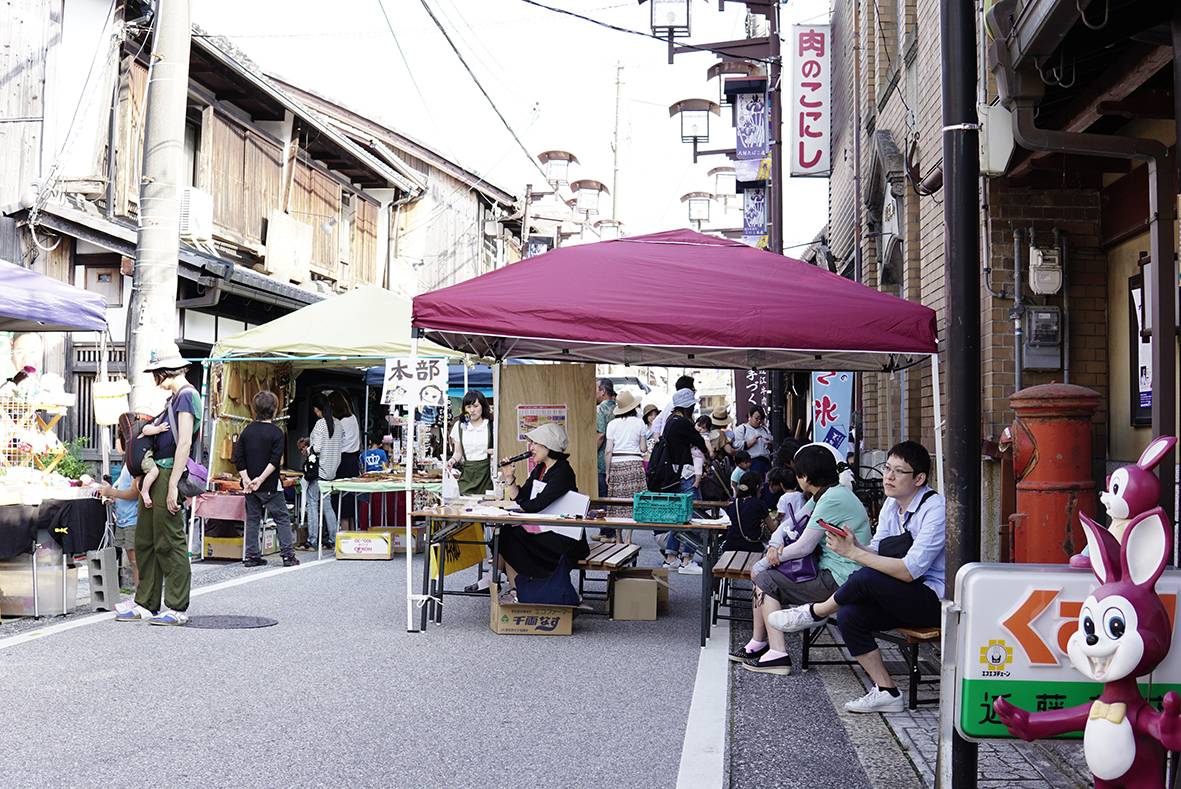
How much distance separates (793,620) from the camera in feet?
22.3

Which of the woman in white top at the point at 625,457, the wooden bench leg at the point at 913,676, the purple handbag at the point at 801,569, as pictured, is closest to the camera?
the wooden bench leg at the point at 913,676

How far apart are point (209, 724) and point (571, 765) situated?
1.85 metres

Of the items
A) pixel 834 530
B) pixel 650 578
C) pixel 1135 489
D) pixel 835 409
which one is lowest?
pixel 650 578

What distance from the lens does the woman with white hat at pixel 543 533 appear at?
8688 mm

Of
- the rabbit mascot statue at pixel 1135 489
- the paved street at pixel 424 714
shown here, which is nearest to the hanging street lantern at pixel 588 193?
the paved street at pixel 424 714

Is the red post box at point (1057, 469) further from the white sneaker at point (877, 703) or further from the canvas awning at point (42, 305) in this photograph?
the canvas awning at point (42, 305)

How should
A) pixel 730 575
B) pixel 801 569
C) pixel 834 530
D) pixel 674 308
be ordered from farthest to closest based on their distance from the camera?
pixel 730 575 < pixel 674 308 < pixel 801 569 < pixel 834 530

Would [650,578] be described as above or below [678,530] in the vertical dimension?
below

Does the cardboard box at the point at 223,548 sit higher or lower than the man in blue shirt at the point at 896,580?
lower

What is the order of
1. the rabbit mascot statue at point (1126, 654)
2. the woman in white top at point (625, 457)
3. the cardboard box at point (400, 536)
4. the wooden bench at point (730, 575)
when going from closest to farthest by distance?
the rabbit mascot statue at point (1126, 654) → the wooden bench at point (730, 575) → the woman in white top at point (625, 457) → the cardboard box at point (400, 536)

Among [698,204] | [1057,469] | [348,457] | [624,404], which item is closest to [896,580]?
[1057,469]

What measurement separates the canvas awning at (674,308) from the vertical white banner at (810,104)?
9610mm

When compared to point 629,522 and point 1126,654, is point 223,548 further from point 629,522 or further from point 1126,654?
point 1126,654

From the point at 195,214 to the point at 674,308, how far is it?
37.4ft
